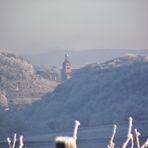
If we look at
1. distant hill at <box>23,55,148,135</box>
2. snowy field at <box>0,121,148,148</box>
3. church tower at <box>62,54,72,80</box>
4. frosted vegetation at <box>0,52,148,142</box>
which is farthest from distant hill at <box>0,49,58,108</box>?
snowy field at <box>0,121,148,148</box>

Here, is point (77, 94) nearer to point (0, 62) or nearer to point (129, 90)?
point (129, 90)

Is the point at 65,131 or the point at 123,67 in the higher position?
the point at 123,67

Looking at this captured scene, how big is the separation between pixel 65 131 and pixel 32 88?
3608cm

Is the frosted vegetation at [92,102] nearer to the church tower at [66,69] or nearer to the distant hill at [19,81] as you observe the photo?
the distant hill at [19,81]

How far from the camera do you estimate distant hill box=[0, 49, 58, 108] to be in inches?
4060

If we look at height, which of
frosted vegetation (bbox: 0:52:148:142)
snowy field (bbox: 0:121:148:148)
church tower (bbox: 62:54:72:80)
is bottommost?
snowy field (bbox: 0:121:148:148)

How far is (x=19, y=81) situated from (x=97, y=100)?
81.9 feet

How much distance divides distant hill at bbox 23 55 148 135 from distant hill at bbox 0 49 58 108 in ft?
27.4

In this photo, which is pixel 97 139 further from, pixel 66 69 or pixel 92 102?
pixel 66 69

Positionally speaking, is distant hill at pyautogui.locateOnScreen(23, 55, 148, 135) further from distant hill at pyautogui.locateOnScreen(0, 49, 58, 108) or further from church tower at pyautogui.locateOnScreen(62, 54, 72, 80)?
church tower at pyautogui.locateOnScreen(62, 54, 72, 80)

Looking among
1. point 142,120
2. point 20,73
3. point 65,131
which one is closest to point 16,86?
point 20,73

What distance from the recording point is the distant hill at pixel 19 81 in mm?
103125

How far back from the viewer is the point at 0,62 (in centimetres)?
10838

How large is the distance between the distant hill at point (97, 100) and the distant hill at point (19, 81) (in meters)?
8.35
